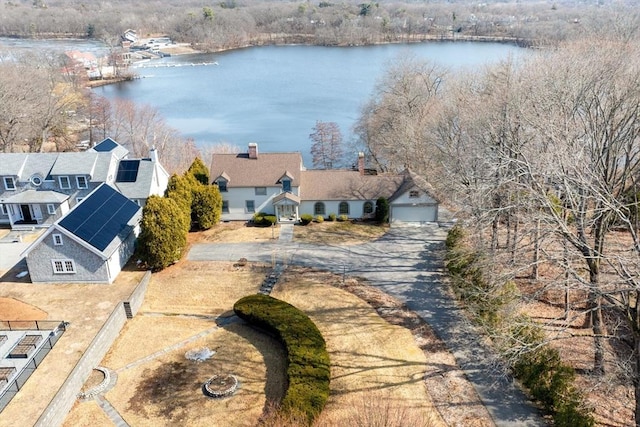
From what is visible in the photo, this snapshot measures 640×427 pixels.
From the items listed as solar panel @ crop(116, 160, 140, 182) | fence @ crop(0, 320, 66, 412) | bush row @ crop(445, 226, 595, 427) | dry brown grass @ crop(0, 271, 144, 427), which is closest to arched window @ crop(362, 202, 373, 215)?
bush row @ crop(445, 226, 595, 427)

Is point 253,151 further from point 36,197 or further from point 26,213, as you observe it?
point 26,213

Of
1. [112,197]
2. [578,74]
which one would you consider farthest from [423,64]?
[112,197]

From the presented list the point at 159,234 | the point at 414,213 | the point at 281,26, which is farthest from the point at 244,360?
the point at 281,26

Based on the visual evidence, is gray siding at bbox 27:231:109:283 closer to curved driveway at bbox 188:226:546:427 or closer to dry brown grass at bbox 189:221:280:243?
curved driveway at bbox 188:226:546:427

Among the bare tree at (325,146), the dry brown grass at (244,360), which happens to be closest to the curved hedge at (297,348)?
the dry brown grass at (244,360)

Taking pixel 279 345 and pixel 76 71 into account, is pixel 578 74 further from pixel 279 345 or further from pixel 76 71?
pixel 76 71

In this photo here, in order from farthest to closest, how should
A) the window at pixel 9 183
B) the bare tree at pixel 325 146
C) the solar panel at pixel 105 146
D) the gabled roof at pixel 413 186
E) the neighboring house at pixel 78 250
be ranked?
the bare tree at pixel 325 146 < the solar panel at pixel 105 146 < the gabled roof at pixel 413 186 < the window at pixel 9 183 < the neighboring house at pixel 78 250

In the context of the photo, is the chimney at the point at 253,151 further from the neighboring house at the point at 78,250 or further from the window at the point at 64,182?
the window at the point at 64,182
